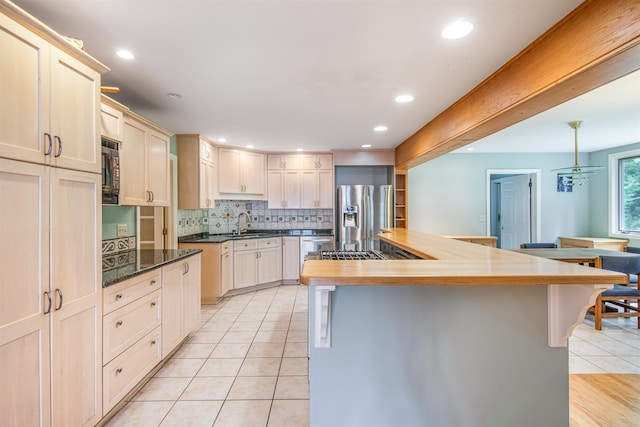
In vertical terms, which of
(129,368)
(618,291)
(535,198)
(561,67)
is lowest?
(129,368)

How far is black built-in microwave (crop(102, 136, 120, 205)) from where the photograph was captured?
1994 millimetres

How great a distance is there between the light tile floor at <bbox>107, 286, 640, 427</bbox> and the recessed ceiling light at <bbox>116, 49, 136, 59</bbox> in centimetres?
234

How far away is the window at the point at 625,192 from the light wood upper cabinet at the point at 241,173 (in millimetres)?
6157

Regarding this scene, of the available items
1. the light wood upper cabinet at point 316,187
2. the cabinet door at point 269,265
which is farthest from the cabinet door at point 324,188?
the cabinet door at point 269,265

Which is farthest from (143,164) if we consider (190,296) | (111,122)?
(190,296)

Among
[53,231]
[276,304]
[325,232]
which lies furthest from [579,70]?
[325,232]

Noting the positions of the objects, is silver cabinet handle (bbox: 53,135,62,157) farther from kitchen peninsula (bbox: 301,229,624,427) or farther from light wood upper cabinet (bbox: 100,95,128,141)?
kitchen peninsula (bbox: 301,229,624,427)

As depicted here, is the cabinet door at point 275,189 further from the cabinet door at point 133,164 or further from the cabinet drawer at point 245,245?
the cabinet door at point 133,164

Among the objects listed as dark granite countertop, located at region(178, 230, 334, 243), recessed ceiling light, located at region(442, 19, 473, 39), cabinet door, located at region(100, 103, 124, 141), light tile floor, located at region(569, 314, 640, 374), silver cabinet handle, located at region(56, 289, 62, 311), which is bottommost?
light tile floor, located at region(569, 314, 640, 374)

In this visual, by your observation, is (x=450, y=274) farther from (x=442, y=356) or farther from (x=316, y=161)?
(x=316, y=161)

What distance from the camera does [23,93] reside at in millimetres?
1257

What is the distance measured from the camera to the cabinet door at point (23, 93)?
1.18 m

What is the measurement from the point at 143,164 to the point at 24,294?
1.55 m

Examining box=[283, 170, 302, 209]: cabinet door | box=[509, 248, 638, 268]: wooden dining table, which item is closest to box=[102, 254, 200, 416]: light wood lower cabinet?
box=[283, 170, 302, 209]: cabinet door
